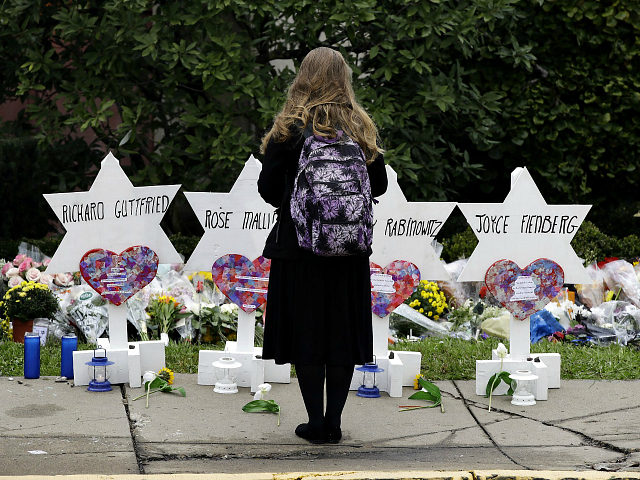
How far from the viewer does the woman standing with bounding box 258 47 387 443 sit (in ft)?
14.2

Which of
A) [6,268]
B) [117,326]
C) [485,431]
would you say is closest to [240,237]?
[117,326]

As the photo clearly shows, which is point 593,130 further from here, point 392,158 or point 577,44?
point 392,158

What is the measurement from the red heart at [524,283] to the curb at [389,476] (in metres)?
1.58

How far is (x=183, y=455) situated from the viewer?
4.31m

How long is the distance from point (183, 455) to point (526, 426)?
1.67 m

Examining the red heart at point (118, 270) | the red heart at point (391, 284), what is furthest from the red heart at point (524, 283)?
the red heart at point (118, 270)

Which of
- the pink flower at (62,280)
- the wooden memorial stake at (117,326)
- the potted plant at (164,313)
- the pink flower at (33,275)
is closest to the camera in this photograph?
the wooden memorial stake at (117,326)

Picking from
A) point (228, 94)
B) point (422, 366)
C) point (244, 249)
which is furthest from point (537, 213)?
point (228, 94)

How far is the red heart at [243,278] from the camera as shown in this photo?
17.9 feet

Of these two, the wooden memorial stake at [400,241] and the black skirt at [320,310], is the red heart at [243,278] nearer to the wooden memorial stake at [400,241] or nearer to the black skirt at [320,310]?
the wooden memorial stake at [400,241]

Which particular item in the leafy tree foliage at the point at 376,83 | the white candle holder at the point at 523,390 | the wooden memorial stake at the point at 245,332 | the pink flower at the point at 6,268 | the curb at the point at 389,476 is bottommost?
the curb at the point at 389,476

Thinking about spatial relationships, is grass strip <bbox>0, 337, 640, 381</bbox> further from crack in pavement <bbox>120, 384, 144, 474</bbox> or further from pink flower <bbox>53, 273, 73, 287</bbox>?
pink flower <bbox>53, 273, 73, 287</bbox>

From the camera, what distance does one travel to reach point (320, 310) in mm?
4383

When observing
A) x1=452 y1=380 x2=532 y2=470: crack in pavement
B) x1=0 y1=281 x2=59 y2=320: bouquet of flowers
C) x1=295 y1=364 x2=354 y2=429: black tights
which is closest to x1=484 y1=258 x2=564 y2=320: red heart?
x1=452 y1=380 x2=532 y2=470: crack in pavement
